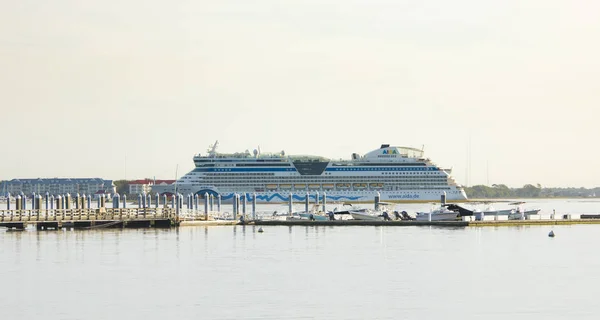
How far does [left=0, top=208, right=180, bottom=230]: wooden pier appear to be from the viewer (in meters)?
71.3

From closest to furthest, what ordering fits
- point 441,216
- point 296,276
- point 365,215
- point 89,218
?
point 296,276, point 89,218, point 441,216, point 365,215

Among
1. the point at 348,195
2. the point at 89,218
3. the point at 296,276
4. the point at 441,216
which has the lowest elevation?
the point at 296,276

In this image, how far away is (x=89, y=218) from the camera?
7394 centimetres

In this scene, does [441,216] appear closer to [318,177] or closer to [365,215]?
[365,215]

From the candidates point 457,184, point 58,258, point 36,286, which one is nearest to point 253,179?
point 457,184

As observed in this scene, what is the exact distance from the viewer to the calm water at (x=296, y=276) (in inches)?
1361

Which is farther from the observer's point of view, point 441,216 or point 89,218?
point 441,216

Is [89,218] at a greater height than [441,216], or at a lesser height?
greater

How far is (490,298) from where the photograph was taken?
122 ft

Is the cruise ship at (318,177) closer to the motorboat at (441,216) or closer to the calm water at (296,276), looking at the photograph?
the motorboat at (441,216)

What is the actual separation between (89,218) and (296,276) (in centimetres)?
3316

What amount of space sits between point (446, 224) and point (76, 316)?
4877 centimetres

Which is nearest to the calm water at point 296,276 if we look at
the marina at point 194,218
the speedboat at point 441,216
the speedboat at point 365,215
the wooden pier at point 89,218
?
the wooden pier at point 89,218

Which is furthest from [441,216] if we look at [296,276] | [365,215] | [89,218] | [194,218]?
[296,276]
